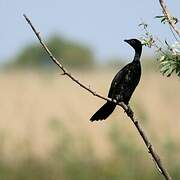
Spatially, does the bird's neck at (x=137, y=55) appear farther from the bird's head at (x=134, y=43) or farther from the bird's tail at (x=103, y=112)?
the bird's tail at (x=103, y=112)

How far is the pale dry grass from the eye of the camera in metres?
13.2

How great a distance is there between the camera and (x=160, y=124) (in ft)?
45.7

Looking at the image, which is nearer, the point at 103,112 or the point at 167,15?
the point at 167,15

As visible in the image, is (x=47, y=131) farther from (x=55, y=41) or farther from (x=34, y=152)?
(x=55, y=41)

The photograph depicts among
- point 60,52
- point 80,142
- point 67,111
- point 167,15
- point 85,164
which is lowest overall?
point 167,15

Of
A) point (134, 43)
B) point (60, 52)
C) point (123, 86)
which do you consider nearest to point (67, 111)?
point (123, 86)

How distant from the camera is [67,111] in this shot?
51.5 ft

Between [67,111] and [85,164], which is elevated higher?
[67,111]

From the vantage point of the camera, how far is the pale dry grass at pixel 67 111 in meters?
13.2

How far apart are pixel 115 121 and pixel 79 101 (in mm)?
4523

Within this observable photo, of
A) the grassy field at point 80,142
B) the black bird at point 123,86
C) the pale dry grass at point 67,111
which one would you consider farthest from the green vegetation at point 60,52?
the black bird at point 123,86

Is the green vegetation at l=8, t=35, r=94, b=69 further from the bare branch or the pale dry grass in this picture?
the bare branch

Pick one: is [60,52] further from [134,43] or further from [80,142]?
[134,43]

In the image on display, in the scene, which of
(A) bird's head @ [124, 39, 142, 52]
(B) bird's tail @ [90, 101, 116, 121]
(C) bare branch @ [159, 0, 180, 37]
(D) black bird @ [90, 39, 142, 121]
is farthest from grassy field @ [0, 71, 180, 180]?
(C) bare branch @ [159, 0, 180, 37]
